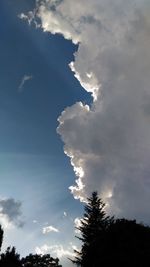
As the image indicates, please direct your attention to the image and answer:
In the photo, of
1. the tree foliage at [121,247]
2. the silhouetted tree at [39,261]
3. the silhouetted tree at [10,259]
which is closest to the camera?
the tree foliage at [121,247]

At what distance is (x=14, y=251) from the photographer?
41188 millimetres

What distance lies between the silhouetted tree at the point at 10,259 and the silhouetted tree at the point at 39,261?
1435cm

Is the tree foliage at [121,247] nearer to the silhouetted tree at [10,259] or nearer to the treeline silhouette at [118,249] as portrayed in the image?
the treeline silhouette at [118,249]

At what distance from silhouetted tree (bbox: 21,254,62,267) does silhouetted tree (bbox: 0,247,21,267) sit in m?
14.3

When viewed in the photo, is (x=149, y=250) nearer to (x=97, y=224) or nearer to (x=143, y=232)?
(x=143, y=232)

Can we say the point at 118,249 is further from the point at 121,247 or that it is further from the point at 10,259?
the point at 10,259

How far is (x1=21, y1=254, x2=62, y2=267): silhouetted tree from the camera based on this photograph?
55094 mm

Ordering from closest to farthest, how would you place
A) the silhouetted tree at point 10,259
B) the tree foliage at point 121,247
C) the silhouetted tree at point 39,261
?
the tree foliage at point 121,247 < the silhouetted tree at point 10,259 < the silhouetted tree at point 39,261

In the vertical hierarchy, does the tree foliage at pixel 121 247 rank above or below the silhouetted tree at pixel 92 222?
below

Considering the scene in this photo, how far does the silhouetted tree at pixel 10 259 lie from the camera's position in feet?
127

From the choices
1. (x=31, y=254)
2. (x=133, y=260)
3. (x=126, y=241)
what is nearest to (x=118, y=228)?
(x=126, y=241)

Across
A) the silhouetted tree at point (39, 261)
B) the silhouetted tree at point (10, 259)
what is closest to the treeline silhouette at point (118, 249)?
the silhouetted tree at point (10, 259)

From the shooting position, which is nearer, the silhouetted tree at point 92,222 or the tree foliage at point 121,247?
the tree foliage at point 121,247

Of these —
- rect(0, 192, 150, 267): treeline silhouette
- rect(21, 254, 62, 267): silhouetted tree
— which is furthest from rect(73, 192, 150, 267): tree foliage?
rect(21, 254, 62, 267): silhouetted tree
